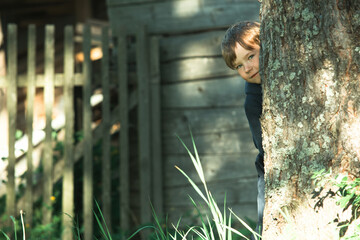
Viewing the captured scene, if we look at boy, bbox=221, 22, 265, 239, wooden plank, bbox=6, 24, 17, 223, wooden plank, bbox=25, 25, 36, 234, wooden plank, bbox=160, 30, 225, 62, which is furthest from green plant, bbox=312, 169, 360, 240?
wooden plank, bbox=6, 24, 17, 223

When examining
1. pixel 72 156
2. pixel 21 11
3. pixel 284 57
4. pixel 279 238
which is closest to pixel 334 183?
pixel 279 238

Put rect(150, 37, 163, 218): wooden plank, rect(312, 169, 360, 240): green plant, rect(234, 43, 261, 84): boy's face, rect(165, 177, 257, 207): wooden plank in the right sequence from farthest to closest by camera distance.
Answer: rect(150, 37, 163, 218): wooden plank < rect(165, 177, 257, 207): wooden plank < rect(234, 43, 261, 84): boy's face < rect(312, 169, 360, 240): green plant

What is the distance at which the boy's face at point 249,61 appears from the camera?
2701mm

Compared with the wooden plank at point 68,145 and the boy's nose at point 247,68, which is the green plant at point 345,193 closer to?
the boy's nose at point 247,68

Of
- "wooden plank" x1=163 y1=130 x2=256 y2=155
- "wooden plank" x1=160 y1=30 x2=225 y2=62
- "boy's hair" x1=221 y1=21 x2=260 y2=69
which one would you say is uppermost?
"boy's hair" x1=221 y1=21 x2=260 y2=69

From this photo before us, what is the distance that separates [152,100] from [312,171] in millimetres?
3287

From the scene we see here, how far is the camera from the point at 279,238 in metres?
2.06

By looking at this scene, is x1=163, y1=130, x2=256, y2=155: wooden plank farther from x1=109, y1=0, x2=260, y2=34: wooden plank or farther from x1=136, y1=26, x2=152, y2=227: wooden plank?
x1=109, y1=0, x2=260, y2=34: wooden plank

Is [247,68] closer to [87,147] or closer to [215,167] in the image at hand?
[215,167]

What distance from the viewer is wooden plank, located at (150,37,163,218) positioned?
5102mm

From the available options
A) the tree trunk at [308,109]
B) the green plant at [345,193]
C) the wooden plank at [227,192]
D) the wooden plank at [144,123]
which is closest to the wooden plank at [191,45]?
the wooden plank at [144,123]

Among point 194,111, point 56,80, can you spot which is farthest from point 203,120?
point 56,80

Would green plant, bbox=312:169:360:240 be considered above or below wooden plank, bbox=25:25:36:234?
above

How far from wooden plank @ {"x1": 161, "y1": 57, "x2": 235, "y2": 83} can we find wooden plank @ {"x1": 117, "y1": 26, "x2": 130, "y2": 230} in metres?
0.41
